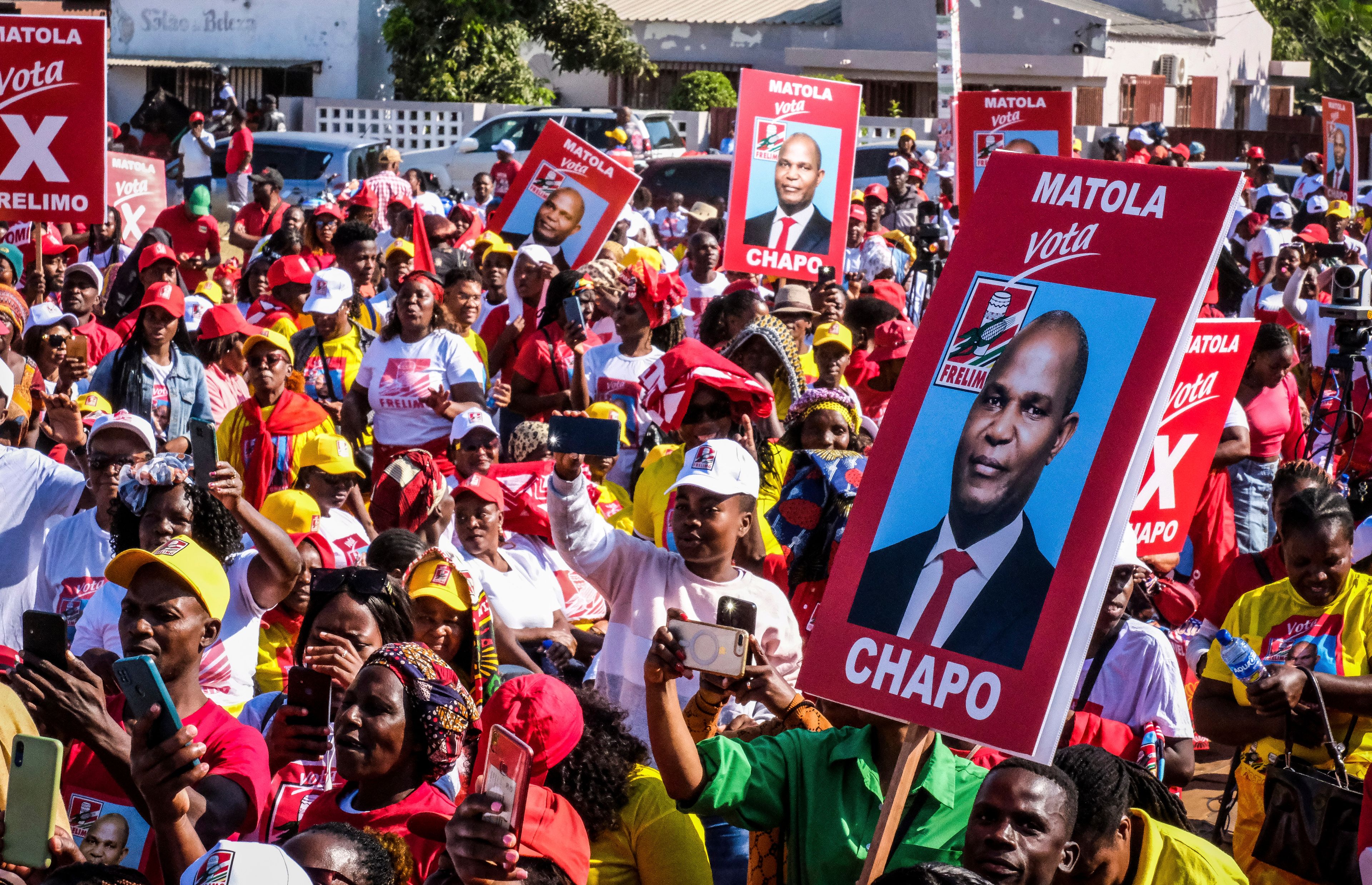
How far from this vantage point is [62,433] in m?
6.77

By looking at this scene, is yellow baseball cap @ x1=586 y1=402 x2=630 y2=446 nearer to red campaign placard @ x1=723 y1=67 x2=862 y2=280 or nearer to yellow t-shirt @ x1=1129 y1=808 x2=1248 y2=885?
red campaign placard @ x1=723 y1=67 x2=862 y2=280

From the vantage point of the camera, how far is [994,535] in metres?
3.18

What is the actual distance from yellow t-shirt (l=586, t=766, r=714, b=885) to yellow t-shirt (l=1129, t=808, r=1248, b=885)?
913 mm

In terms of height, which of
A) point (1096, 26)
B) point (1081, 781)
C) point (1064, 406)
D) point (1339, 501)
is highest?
point (1096, 26)

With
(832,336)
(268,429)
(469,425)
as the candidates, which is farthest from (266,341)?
(832,336)

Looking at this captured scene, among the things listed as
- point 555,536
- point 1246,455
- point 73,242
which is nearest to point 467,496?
point 555,536

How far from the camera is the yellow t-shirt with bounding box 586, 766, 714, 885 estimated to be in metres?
3.58

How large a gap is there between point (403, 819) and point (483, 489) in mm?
2423

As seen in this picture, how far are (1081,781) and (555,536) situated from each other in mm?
1648

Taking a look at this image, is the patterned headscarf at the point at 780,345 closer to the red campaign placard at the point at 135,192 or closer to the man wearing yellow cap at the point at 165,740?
the man wearing yellow cap at the point at 165,740

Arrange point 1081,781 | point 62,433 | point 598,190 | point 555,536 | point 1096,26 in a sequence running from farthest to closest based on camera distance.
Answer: point 1096,26
point 598,190
point 62,433
point 555,536
point 1081,781

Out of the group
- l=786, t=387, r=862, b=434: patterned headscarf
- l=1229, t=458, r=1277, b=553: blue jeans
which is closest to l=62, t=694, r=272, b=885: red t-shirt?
l=786, t=387, r=862, b=434: patterned headscarf

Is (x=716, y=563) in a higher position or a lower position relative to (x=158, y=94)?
lower

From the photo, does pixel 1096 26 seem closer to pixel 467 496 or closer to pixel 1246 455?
pixel 1246 455
